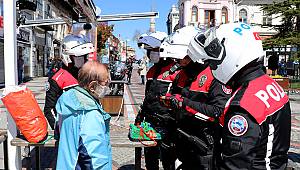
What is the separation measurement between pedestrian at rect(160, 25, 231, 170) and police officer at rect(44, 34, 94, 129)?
113cm

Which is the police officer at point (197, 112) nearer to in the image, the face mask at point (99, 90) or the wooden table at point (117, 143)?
the wooden table at point (117, 143)

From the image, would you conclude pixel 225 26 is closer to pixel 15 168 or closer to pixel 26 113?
pixel 26 113

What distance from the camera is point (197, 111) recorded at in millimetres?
3225

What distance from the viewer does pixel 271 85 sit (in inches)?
76.7

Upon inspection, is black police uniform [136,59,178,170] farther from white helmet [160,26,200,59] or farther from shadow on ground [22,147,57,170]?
shadow on ground [22,147,57,170]

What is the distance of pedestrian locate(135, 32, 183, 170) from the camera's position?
427cm

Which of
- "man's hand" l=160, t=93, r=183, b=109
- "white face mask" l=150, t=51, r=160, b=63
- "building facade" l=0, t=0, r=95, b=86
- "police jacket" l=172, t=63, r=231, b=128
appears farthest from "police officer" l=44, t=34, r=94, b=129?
"building facade" l=0, t=0, r=95, b=86

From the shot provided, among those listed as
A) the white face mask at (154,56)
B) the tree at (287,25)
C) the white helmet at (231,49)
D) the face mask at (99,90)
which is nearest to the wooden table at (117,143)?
the white face mask at (154,56)

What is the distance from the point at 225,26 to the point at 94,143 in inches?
49.5

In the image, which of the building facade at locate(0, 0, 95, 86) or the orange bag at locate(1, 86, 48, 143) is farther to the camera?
the building facade at locate(0, 0, 95, 86)

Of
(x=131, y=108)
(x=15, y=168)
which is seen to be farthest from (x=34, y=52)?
(x=15, y=168)

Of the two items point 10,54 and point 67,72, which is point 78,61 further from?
point 10,54

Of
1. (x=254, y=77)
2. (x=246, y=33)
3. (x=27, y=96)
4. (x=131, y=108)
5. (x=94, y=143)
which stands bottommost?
(x=131, y=108)

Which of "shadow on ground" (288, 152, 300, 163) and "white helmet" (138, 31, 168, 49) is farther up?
"white helmet" (138, 31, 168, 49)
